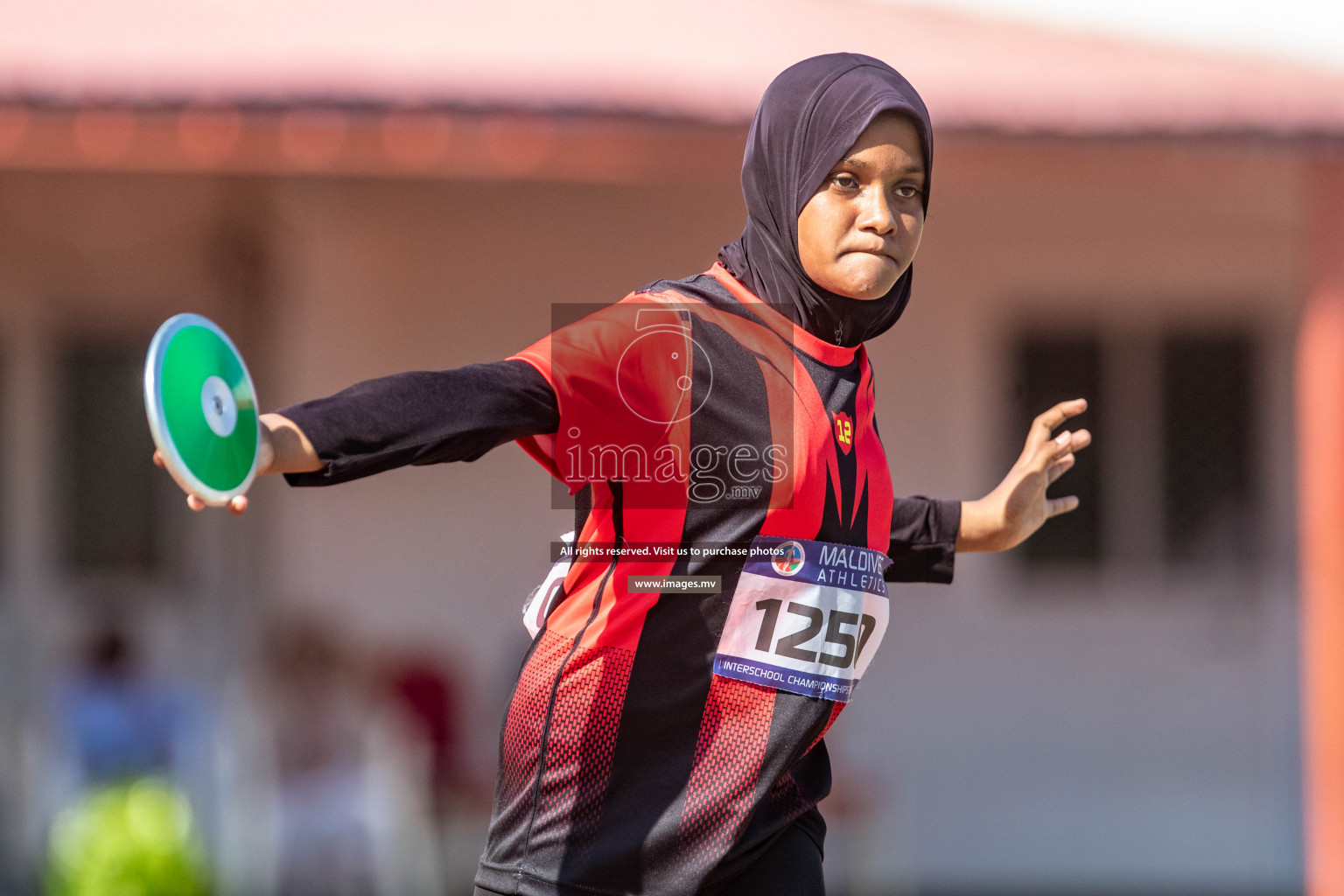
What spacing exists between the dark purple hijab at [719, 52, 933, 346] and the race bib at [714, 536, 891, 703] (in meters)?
0.29

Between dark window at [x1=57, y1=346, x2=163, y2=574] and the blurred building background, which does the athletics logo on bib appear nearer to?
the blurred building background

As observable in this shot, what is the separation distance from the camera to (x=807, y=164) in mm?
1674

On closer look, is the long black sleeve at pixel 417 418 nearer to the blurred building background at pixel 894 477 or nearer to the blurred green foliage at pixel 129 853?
the blurred green foliage at pixel 129 853

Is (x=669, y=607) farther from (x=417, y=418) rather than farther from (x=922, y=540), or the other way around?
(x=922, y=540)

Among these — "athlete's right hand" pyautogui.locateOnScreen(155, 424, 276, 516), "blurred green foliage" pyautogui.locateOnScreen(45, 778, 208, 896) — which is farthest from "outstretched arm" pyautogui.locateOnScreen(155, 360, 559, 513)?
"blurred green foliage" pyautogui.locateOnScreen(45, 778, 208, 896)

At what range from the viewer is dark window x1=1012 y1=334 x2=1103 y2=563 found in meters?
6.08

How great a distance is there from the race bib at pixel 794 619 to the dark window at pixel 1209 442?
4.84 meters

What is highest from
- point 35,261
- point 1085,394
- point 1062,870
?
point 35,261

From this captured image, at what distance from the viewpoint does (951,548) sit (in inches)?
83.7

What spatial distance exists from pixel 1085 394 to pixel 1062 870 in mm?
2076

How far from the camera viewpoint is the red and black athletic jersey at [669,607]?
1.62m

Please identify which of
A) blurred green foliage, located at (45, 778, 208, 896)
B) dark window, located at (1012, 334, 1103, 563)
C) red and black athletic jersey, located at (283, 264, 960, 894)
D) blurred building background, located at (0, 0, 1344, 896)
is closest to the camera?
red and black athletic jersey, located at (283, 264, 960, 894)

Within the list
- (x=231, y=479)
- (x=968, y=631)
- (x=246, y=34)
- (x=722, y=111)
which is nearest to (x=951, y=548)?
(x=231, y=479)

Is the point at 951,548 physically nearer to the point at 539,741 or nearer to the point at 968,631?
the point at 539,741
